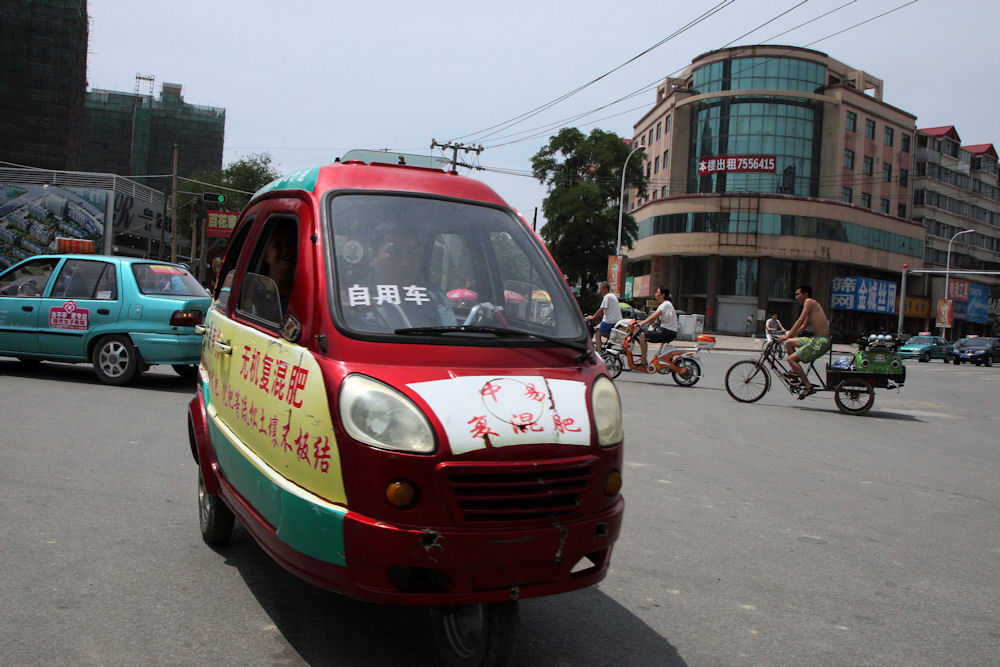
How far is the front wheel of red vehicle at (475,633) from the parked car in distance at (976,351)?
149 feet

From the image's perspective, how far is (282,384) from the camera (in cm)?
317

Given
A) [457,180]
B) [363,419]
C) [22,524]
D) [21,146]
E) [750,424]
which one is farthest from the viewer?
[21,146]

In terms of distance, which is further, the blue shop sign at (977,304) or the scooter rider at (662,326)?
the blue shop sign at (977,304)

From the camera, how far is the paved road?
3268 mm

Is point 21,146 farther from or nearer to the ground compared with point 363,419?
farther from the ground

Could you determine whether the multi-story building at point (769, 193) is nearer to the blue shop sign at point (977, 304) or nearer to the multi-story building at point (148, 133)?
the blue shop sign at point (977, 304)

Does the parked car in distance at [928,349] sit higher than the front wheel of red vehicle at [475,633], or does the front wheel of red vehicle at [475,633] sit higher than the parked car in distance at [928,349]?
the parked car in distance at [928,349]

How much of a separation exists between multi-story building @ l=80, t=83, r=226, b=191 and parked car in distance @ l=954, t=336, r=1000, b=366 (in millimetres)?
76743

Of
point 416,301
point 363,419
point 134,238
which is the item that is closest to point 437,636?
point 363,419

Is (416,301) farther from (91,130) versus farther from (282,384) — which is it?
(91,130)

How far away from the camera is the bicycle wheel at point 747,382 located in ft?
42.3

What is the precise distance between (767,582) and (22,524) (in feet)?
13.4

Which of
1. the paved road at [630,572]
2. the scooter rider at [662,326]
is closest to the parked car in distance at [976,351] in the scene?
the scooter rider at [662,326]

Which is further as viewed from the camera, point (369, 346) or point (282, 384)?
point (282, 384)
